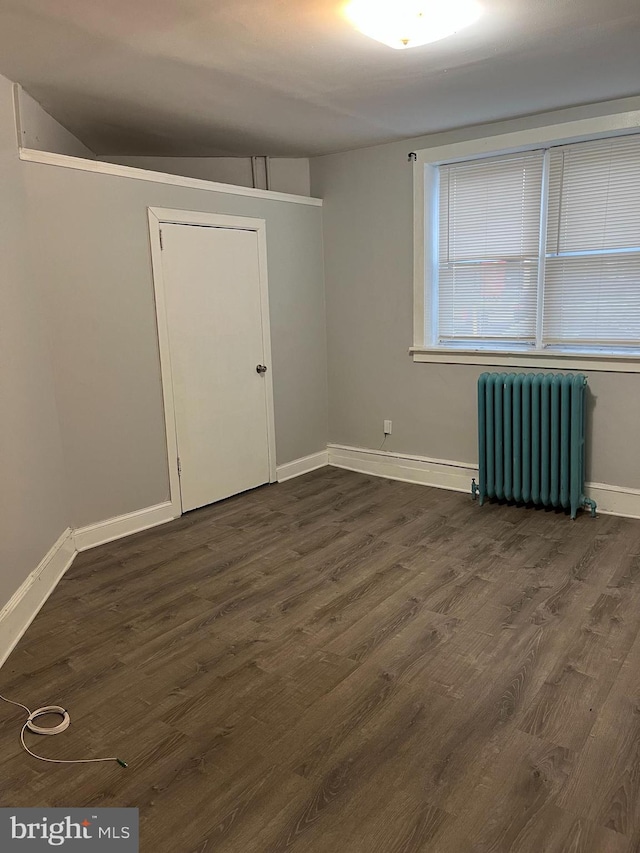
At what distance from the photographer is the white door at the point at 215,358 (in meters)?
4.14

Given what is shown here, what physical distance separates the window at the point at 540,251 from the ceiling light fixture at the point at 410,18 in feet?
5.73

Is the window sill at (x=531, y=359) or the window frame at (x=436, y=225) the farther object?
the window sill at (x=531, y=359)

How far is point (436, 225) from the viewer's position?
459cm

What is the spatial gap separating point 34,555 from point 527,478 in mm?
3056

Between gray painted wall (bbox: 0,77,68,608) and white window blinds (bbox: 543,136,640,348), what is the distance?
10.6 feet

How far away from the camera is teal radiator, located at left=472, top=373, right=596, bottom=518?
3.96 metres

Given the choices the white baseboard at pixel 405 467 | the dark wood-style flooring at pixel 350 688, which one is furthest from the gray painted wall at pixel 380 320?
the dark wood-style flooring at pixel 350 688

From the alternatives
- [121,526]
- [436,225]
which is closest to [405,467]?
[436,225]

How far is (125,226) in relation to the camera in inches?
148

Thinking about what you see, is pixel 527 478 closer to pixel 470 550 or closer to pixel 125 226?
pixel 470 550

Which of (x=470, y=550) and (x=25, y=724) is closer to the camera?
(x=25, y=724)

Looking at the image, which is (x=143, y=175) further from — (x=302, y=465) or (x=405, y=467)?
(x=405, y=467)

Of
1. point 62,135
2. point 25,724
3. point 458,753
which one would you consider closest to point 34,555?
point 25,724

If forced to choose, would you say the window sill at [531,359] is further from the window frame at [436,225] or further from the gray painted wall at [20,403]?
the gray painted wall at [20,403]
